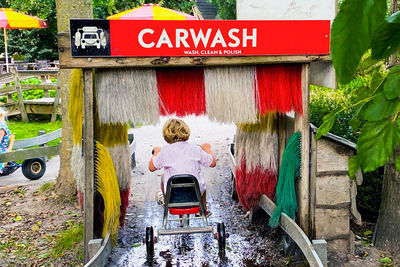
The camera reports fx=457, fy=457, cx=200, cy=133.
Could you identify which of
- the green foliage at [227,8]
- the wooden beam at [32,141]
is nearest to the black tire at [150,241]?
the wooden beam at [32,141]

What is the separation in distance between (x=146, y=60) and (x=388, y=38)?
2.81m

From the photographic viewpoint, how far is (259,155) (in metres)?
5.14

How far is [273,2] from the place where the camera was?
13.4 feet

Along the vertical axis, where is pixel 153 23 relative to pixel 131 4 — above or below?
below

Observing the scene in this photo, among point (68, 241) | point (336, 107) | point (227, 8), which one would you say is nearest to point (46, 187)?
point (68, 241)

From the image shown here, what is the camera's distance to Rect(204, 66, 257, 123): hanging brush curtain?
4.00m

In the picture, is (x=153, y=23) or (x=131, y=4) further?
(x=131, y=4)

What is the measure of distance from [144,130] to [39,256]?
818cm

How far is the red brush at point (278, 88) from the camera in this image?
Answer: 161 inches

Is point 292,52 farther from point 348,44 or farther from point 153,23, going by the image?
point 348,44

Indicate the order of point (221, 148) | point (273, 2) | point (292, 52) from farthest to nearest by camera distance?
point (221, 148)
point (273, 2)
point (292, 52)

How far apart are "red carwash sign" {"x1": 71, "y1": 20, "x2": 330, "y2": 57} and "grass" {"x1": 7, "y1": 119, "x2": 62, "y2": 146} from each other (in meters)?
8.36

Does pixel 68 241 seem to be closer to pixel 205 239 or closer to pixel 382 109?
pixel 205 239

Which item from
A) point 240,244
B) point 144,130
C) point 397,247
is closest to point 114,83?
point 240,244
